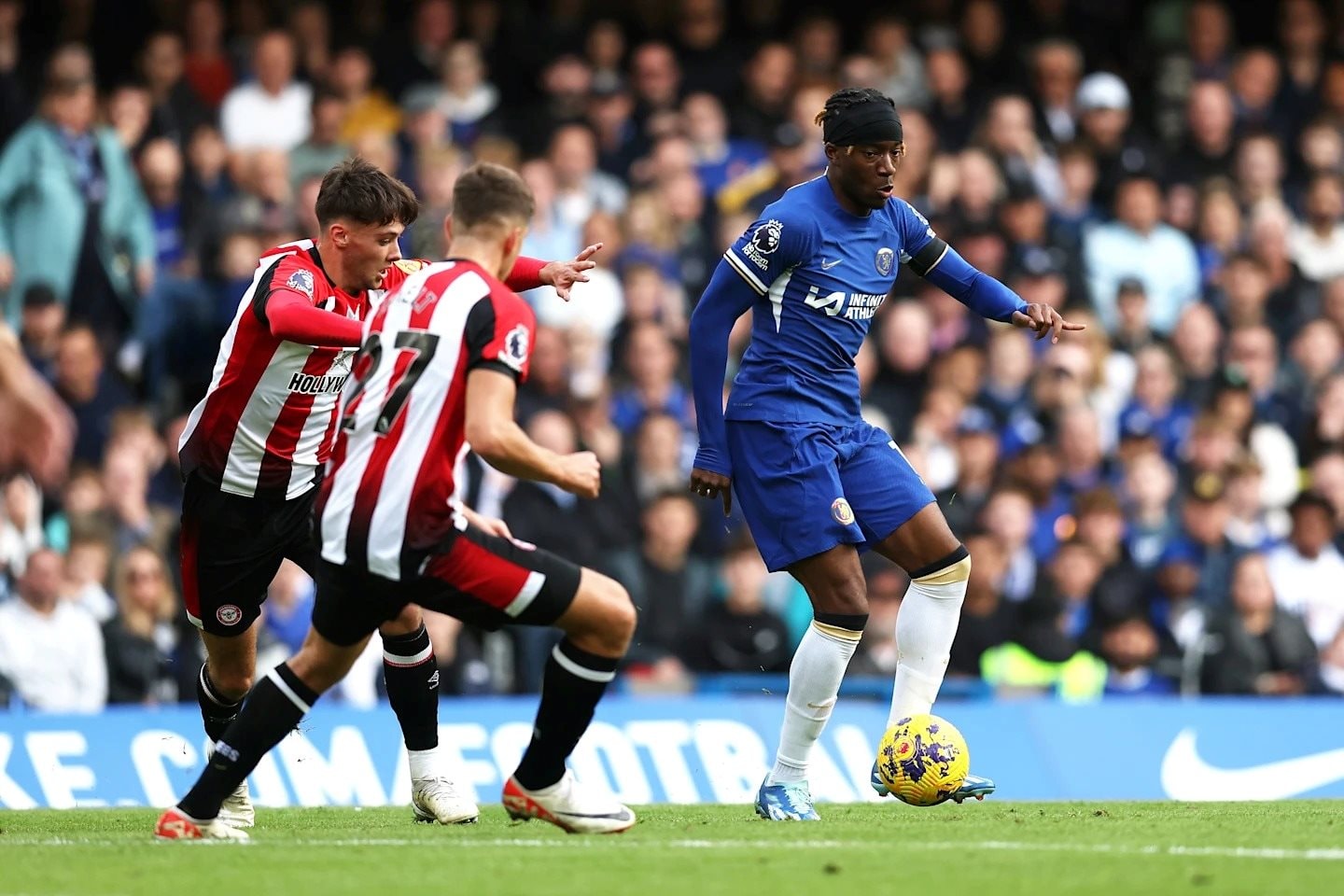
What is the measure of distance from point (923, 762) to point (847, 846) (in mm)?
1238

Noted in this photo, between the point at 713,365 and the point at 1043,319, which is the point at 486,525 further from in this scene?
the point at 1043,319

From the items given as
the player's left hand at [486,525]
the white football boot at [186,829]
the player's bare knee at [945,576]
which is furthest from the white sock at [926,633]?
the white football boot at [186,829]

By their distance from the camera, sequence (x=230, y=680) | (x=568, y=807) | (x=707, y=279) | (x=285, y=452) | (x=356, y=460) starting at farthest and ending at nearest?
(x=707, y=279) → (x=230, y=680) → (x=285, y=452) → (x=568, y=807) → (x=356, y=460)

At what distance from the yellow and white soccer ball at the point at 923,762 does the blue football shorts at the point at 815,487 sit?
79 centimetres

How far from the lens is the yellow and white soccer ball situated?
27.7 feet

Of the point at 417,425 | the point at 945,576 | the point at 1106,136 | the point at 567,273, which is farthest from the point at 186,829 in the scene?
the point at 1106,136

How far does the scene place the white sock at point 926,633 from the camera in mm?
8766

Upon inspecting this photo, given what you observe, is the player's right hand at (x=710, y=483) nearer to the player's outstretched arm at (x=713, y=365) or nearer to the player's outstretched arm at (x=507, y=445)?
the player's outstretched arm at (x=713, y=365)

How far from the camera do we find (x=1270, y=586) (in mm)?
14164

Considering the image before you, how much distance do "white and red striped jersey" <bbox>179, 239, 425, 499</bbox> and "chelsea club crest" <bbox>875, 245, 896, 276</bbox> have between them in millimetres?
1865

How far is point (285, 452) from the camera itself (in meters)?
8.80

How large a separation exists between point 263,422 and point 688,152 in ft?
26.4

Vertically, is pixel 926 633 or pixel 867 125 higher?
pixel 867 125

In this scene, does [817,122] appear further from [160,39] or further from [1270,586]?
[160,39]
